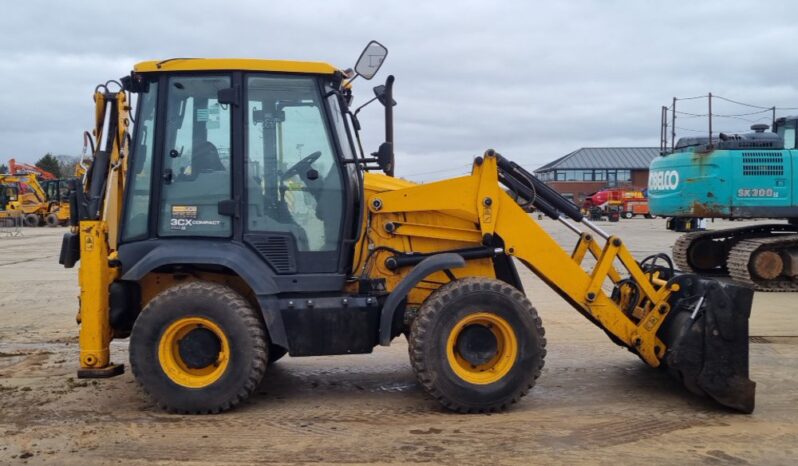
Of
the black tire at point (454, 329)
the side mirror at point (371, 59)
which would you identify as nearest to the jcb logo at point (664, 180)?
the black tire at point (454, 329)

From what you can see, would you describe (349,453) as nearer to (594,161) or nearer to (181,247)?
(181,247)

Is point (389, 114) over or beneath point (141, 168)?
over

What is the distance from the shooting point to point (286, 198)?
5207 millimetres

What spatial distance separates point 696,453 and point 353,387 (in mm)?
2683

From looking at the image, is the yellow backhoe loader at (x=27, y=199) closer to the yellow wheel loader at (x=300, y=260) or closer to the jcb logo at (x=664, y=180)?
the jcb logo at (x=664, y=180)

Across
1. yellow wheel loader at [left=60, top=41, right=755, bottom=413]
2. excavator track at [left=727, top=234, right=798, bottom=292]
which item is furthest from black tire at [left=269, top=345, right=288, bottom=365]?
excavator track at [left=727, top=234, right=798, bottom=292]

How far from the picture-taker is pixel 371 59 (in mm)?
5262

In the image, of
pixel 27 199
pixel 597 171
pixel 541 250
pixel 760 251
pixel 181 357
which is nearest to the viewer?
pixel 181 357

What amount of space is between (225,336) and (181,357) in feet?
1.28

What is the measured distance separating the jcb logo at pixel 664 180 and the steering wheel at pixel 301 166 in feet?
29.4

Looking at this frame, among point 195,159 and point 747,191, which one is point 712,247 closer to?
point 747,191

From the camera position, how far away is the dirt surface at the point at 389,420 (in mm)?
4258

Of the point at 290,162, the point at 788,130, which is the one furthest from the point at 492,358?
the point at 788,130

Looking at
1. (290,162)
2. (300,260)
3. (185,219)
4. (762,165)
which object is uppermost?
(762,165)
